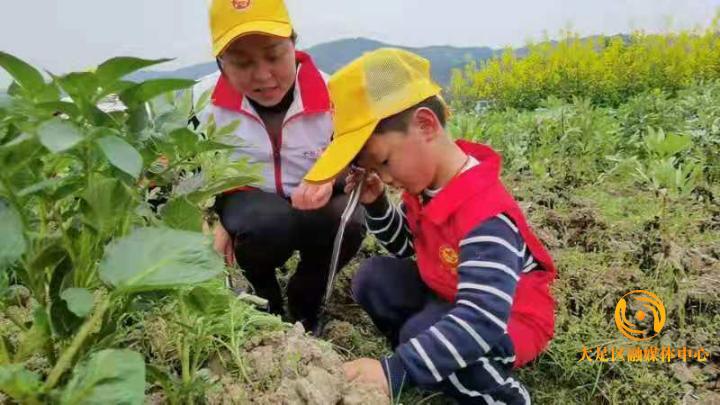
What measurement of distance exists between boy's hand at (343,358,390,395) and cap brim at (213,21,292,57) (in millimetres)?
864

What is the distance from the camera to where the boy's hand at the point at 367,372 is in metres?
1.29

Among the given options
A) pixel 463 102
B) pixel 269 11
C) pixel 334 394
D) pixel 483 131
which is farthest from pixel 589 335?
pixel 463 102

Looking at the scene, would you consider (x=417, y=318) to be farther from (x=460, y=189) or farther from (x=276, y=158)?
(x=276, y=158)

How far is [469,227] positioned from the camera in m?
1.46

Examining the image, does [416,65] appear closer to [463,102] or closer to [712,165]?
[712,165]

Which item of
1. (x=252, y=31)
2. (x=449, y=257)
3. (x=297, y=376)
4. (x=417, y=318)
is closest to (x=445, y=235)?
(x=449, y=257)

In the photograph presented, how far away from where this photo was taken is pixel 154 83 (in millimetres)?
827

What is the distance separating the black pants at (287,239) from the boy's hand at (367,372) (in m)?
0.73

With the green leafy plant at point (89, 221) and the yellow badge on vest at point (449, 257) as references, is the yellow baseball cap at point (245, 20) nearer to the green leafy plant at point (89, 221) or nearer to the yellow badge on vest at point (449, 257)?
the yellow badge on vest at point (449, 257)

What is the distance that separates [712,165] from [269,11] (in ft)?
7.86

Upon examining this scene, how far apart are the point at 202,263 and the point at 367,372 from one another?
24.1 inches

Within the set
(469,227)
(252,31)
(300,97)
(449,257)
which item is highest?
(252,31)

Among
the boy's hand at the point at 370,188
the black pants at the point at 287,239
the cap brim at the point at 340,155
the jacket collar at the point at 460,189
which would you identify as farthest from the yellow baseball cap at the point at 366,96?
the black pants at the point at 287,239

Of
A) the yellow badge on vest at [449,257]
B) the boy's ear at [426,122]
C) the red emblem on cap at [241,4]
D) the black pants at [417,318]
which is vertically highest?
the red emblem on cap at [241,4]
